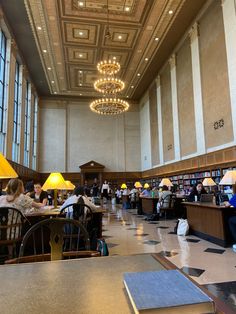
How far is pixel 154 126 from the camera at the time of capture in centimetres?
1472

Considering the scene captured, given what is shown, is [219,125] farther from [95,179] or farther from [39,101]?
[39,101]

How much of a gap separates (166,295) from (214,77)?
348 inches

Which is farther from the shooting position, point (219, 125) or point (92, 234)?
point (219, 125)

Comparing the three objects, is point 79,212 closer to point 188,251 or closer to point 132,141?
point 188,251

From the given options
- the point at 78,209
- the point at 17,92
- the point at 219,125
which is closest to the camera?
the point at 78,209

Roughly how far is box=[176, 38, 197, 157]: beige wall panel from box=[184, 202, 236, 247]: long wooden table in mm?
4921

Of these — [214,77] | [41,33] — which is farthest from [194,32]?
[41,33]

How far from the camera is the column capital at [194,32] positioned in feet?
30.7

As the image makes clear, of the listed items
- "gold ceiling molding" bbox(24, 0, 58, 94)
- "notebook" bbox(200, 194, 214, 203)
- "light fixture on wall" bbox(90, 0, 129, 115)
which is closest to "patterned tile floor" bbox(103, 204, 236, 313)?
"notebook" bbox(200, 194, 214, 203)

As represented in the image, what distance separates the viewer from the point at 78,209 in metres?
3.17

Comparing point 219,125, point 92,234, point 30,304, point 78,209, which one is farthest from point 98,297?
point 219,125

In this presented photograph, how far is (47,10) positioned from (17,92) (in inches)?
173

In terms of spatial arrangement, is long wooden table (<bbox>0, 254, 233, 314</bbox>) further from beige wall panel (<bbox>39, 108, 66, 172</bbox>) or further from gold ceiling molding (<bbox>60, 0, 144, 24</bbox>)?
beige wall panel (<bbox>39, 108, 66, 172</bbox>)

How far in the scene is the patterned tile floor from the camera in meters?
2.64
